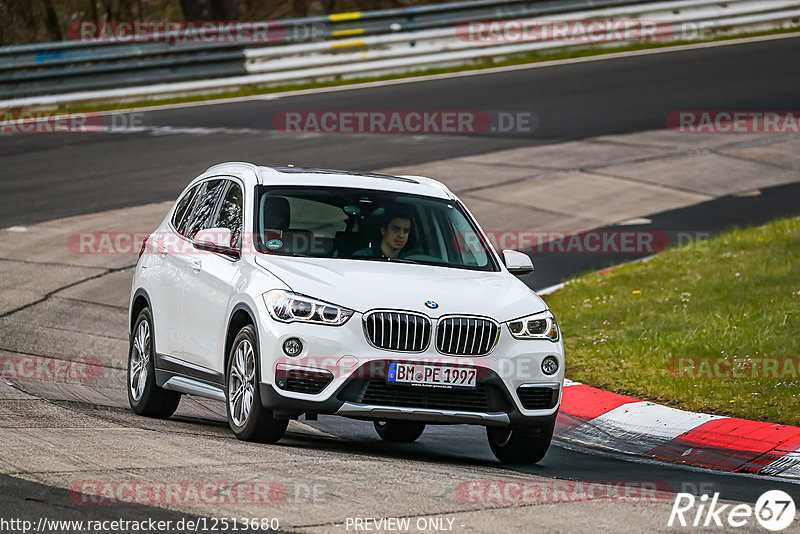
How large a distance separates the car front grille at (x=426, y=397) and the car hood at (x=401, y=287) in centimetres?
45

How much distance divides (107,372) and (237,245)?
3051mm

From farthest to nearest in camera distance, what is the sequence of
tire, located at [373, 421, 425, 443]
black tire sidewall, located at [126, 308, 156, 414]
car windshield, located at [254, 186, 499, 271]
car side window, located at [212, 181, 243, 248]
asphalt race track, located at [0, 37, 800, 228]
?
1. asphalt race track, located at [0, 37, 800, 228]
2. tire, located at [373, 421, 425, 443]
3. black tire sidewall, located at [126, 308, 156, 414]
4. car side window, located at [212, 181, 243, 248]
5. car windshield, located at [254, 186, 499, 271]

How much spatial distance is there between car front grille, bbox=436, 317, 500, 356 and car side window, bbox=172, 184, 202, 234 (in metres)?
2.75

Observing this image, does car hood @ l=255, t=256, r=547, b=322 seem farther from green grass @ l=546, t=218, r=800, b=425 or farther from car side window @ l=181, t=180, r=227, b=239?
green grass @ l=546, t=218, r=800, b=425

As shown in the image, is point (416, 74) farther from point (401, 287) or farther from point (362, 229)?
point (401, 287)

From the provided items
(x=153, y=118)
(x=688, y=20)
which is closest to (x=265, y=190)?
(x=153, y=118)

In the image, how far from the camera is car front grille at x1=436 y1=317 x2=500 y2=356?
7.82 m

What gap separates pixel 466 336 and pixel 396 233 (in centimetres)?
129

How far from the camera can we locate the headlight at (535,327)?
316 inches

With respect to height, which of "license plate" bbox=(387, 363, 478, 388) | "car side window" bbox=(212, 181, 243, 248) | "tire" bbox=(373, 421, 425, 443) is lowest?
"tire" bbox=(373, 421, 425, 443)

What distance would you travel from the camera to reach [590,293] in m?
13.9

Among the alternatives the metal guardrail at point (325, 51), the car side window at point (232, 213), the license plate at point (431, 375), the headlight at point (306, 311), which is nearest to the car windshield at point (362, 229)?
the car side window at point (232, 213)

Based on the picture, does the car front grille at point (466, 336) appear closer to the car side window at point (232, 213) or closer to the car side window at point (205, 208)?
the car side window at point (232, 213)

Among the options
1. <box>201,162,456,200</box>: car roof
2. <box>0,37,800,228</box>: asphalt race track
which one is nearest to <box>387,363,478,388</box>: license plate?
<box>201,162,456,200</box>: car roof
